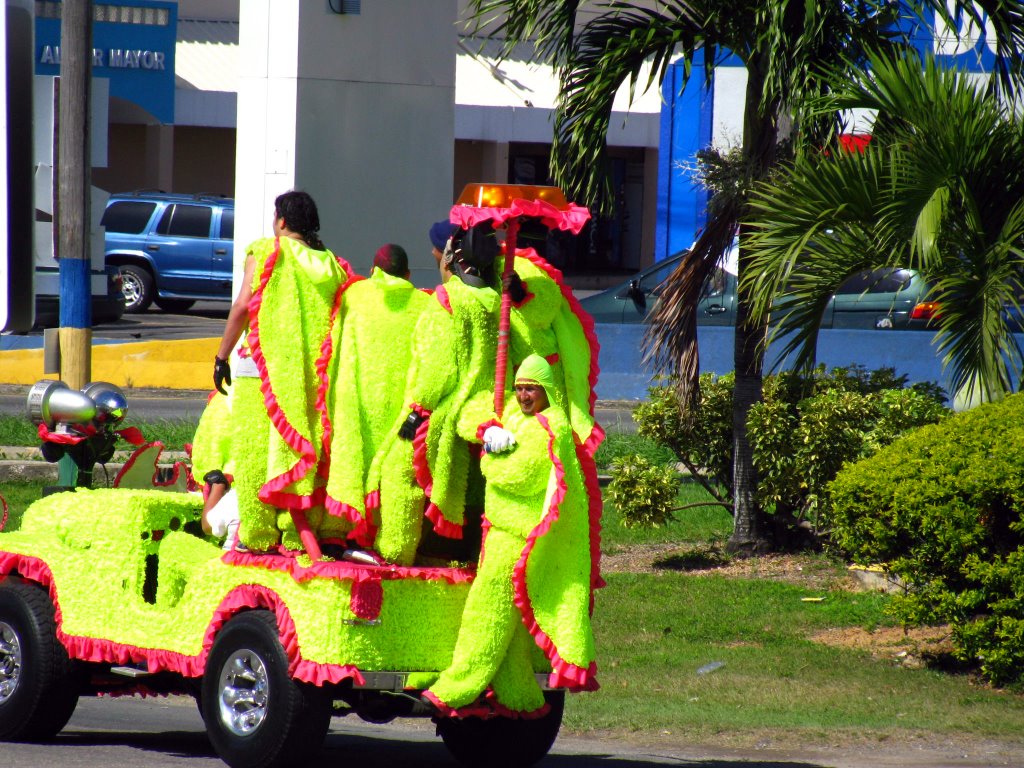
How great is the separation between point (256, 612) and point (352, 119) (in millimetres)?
8678

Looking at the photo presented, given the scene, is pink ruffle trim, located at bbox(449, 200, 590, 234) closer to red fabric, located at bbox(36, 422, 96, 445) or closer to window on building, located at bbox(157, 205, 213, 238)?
red fabric, located at bbox(36, 422, 96, 445)

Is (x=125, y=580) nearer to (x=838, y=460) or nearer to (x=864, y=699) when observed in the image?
(x=864, y=699)

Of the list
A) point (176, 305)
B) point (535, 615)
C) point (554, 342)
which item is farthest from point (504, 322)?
point (176, 305)

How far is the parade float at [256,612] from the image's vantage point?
225 inches

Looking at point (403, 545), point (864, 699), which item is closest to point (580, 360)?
point (403, 545)

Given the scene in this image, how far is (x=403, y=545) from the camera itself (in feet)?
19.4

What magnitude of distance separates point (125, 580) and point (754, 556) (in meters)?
5.11

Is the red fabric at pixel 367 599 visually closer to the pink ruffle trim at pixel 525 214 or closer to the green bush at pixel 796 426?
the pink ruffle trim at pixel 525 214

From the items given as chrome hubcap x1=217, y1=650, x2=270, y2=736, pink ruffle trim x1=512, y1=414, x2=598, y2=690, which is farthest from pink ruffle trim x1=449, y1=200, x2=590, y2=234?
→ chrome hubcap x1=217, y1=650, x2=270, y2=736

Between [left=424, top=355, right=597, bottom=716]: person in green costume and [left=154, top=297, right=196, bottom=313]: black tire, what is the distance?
21.8 m

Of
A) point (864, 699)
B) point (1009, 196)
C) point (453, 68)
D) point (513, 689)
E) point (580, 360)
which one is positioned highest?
point (453, 68)

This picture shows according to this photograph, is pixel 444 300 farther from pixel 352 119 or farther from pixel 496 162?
pixel 496 162

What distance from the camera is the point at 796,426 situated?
399 inches

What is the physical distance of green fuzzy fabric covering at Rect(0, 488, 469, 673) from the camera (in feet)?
18.7
